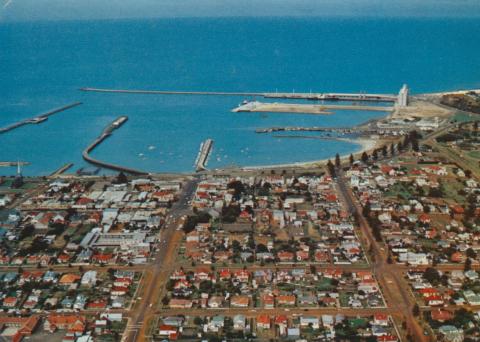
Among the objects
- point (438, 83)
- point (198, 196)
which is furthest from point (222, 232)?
point (438, 83)

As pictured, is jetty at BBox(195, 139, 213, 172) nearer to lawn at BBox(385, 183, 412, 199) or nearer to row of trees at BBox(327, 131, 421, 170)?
row of trees at BBox(327, 131, 421, 170)

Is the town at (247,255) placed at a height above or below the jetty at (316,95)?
below

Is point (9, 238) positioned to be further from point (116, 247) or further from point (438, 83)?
point (438, 83)

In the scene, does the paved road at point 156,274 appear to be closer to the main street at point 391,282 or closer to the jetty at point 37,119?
the main street at point 391,282

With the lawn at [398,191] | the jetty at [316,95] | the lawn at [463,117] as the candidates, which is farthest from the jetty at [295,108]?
the lawn at [398,191]

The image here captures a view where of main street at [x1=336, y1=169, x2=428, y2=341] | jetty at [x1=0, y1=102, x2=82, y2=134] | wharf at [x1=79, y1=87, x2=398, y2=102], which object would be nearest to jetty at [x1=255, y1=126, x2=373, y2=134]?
wharf at [x1=79, y1=87, x2=398, y2=102]

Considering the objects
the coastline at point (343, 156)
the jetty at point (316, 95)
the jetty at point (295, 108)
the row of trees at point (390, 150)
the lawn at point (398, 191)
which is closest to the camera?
the lawn at point (398, 191)
